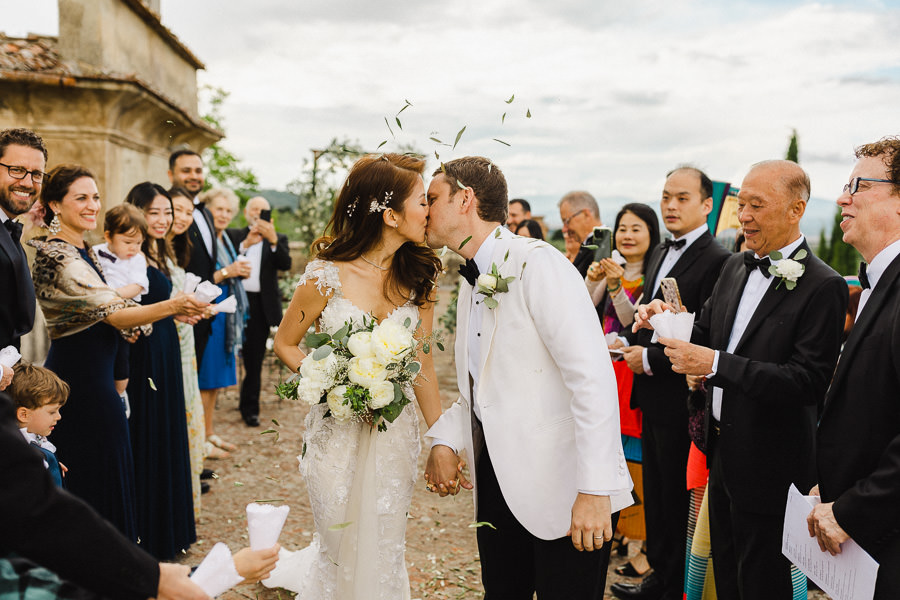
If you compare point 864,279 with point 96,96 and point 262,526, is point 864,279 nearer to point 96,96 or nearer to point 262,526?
point 262,526

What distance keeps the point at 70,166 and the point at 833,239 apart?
24.8 meters

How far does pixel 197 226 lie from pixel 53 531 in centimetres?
517

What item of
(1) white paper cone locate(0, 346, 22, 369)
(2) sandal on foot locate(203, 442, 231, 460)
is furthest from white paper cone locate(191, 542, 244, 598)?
(2) sandal on foot locate(203, 442, 231, 460)

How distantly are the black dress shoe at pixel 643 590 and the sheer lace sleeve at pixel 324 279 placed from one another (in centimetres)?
277

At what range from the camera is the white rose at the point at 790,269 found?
291 centimetres

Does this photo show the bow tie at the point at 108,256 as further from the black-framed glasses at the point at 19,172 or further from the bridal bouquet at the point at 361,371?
the bridal bouquet at the point at 361,371

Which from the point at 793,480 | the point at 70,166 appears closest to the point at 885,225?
the point at 793,480

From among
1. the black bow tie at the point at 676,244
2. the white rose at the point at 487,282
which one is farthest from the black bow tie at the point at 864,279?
the black bow tie at the point at 676,244

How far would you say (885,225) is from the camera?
7.60ft

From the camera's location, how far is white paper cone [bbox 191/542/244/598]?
64.8 inches

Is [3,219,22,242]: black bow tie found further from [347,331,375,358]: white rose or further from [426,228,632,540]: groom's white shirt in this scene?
[426,228,632,540]: groom's white shirt

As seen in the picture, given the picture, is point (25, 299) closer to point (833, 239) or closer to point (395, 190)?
point (395, 190)

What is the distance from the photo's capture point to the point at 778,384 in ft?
9.21

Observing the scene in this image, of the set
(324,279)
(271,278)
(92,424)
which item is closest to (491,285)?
(324,279)
